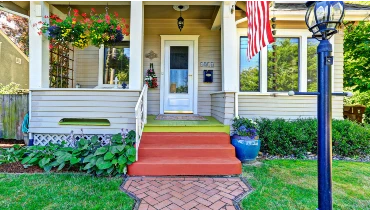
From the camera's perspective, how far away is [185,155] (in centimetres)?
333

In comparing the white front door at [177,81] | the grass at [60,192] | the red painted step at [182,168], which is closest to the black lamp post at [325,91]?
the red painted step at [182,168]

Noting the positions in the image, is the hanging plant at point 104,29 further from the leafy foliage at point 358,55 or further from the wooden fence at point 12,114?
the leafy foliage at point 358,55

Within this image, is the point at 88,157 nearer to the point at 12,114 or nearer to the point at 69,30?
the point at 69,30

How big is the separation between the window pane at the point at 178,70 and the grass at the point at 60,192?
3.10 metres

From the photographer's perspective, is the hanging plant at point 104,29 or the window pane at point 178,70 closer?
the hanging plant at point 104,29

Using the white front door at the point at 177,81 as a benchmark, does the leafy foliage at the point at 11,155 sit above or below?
below

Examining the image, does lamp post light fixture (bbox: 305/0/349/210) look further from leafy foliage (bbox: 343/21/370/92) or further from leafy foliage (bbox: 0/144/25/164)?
leafy foliage (bbox: 343/21/370/92)

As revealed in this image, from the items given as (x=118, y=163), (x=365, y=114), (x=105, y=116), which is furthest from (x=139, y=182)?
(x=365, y=114)

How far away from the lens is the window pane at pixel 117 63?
5230 mm

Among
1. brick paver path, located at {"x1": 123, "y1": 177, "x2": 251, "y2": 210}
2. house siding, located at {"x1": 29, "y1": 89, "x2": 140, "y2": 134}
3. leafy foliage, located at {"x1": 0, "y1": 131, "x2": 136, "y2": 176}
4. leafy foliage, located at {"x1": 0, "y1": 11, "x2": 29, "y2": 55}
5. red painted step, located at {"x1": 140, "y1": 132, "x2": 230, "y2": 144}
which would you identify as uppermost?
leafy foliage, located at {"x1": 0, "y1": 11, "x2": 29, "y2": 55}

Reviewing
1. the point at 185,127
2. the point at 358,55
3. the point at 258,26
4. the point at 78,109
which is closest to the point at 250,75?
the point at 258,26

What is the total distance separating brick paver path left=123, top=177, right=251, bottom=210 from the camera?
220 centimetres

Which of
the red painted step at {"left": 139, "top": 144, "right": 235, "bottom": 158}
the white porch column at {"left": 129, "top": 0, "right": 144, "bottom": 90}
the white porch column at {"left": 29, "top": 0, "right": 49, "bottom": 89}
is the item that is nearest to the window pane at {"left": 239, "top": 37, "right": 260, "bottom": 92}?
the red painted step at {"left": 139, "top": 144, "right": 235, "bottom": 158}

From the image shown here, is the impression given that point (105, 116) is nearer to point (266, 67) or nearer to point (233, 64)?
point (233, 64)
